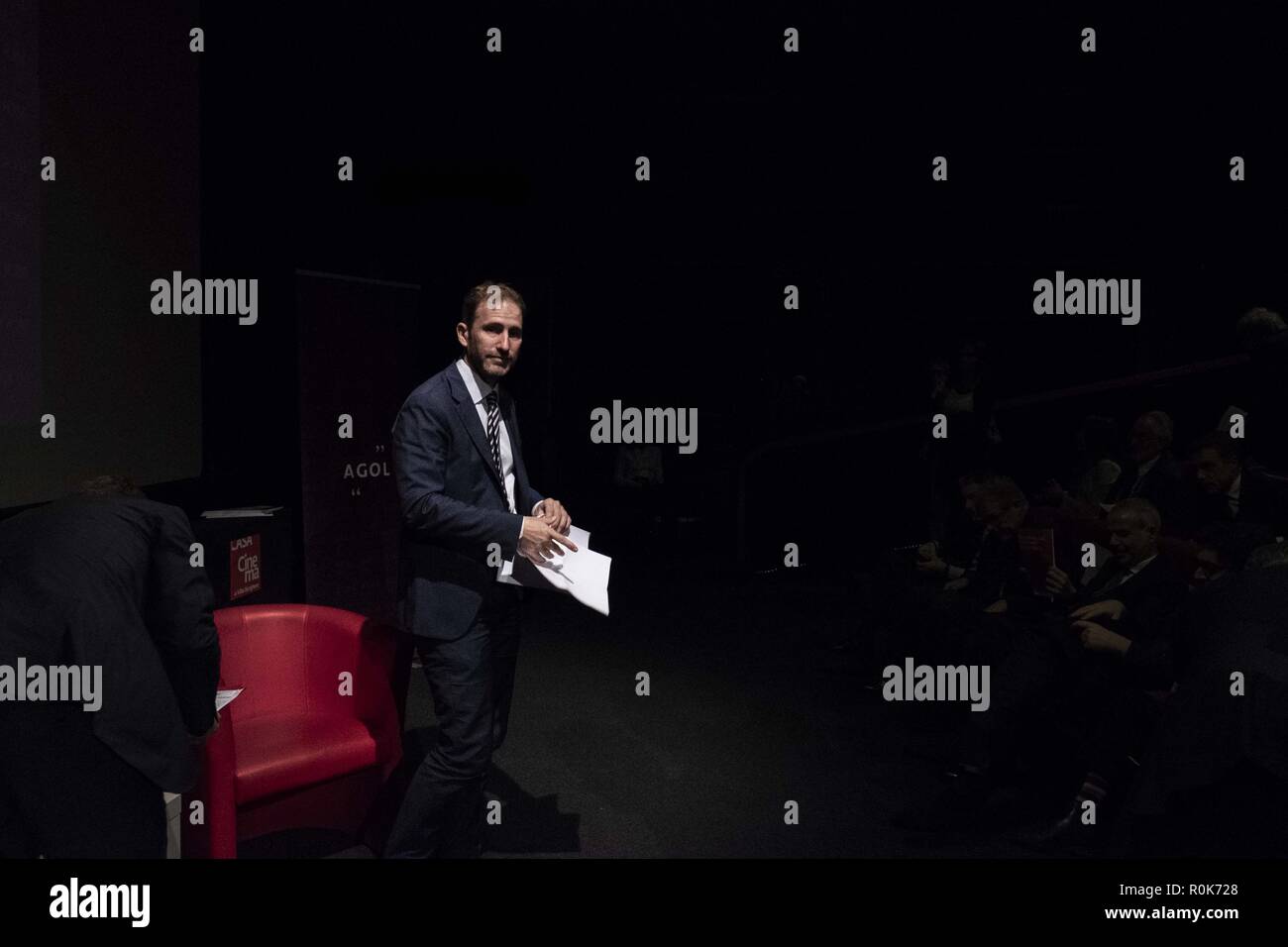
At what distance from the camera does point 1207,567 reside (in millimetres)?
3270

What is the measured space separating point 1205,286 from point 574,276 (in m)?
5.57

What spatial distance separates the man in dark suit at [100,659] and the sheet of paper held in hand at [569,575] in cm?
77

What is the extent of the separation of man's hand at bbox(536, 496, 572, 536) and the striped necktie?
13cm

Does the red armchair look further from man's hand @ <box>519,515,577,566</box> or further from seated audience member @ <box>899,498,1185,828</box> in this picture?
seated audience member @ <box>899,498,1185,828</box>

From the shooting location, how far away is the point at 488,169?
780cm

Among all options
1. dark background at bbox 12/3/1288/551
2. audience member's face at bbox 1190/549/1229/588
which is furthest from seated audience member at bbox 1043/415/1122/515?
audience member's face at bbox 1190/549/1229/588

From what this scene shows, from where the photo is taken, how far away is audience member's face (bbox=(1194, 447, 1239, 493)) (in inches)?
155

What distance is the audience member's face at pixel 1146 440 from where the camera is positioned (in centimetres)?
455

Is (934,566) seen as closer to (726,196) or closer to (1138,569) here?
(1138,569)

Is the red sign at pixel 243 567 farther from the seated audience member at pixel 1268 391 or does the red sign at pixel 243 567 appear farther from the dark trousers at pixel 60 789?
the seated audience member at pixel 1268 391

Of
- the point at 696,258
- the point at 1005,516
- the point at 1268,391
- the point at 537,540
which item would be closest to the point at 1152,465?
the point at 1268,391

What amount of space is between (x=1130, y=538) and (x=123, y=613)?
2.84 m

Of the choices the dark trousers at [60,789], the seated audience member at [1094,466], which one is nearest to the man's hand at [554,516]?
the dark trousers at [60,789]

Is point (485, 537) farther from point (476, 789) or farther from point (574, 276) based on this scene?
point (574, 276)
